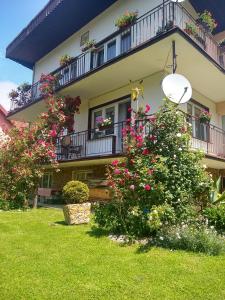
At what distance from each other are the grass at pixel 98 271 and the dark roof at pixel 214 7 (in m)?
12.1

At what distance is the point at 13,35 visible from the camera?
20.2 meters

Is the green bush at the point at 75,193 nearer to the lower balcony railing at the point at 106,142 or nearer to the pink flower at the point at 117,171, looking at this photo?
the lower balcony railing at the point at 106,142

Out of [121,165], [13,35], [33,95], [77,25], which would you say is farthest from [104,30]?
[121,165]

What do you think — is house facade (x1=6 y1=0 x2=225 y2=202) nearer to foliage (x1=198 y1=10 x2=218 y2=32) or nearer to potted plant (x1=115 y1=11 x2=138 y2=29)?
potted plant (x1=115 y1=11 x2=138 y2=29)

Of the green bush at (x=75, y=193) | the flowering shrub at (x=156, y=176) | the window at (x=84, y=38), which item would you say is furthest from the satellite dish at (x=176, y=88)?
the window at (x=84, y=38)

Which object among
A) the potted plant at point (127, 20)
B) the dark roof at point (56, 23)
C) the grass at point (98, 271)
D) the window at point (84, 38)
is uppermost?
the dark roof at point (56, 23)

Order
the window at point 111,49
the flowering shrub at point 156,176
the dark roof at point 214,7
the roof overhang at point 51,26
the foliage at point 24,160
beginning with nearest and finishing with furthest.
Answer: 1. the flowering shrub at point 156,176
2. the foliage at point 24,160
3. the dark roof at point 214,7
4. the window at point 111,49
5. the roof overhang at point 51,26

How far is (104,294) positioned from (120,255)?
165 centimetres

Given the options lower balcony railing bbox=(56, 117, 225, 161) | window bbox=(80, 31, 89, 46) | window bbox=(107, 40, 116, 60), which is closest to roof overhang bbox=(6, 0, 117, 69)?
window bbox=(80, 31, 89, 46)

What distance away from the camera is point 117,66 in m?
11.5

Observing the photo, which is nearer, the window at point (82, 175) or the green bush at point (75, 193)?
the green bush at point (75, 193)

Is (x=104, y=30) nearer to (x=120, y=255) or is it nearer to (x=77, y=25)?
(x=77, y=25)

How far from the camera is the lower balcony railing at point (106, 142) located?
13133 mm

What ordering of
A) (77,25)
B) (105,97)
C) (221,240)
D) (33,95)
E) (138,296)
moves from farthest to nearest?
(33,95)
(77,25)
(105,97)
(221,240)
(138,296)
